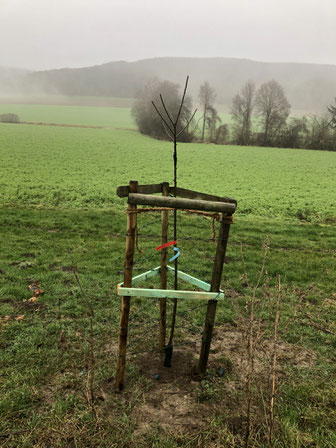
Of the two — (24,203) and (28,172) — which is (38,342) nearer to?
(24,203)

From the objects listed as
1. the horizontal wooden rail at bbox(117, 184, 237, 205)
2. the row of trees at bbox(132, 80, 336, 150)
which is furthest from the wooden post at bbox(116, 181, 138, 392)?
the row of trees at bbox(132, 80, 336, 150)

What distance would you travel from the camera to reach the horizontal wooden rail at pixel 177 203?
326cm

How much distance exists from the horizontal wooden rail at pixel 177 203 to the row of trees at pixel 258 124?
49871 mm

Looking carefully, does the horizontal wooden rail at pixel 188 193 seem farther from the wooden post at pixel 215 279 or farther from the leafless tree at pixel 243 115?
the leafless tree at pixel 243 115

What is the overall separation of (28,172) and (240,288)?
72.6 feet

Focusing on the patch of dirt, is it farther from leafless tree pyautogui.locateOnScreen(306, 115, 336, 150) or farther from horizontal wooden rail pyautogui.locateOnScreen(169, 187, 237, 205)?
leafless tree pyautogui.locateOnScreen(306, 115, 336, 150)

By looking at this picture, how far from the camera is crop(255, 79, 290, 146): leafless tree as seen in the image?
5703 cm

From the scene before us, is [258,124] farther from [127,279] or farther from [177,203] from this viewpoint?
[127,279]

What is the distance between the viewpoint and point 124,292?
3.47 meters

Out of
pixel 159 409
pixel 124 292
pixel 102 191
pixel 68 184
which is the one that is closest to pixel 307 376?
pixel 159 409

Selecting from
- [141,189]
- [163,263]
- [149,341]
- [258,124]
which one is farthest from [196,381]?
[258,124]

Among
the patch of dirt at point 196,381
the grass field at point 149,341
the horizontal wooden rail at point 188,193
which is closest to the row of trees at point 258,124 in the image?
the grass field at point 149,341

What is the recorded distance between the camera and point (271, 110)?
5956 cm

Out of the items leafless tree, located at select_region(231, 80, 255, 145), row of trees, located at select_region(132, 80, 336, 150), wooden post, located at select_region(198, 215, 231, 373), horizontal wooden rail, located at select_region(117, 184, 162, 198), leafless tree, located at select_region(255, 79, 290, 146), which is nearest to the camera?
horizontal wooden rail, located at select_region(117, 184, 162, 198)
